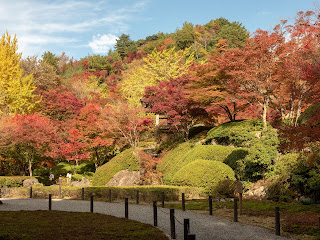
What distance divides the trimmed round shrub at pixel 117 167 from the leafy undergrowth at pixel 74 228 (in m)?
13.1

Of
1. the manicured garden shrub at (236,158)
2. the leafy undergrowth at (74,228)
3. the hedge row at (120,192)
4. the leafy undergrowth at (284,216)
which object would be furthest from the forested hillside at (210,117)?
the leafy undergrowth at (74,228)

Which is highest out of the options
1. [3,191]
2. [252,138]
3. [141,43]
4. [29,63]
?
[141,43]

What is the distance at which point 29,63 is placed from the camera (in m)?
46.2

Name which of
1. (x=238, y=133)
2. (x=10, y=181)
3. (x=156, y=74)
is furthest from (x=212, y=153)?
(x=156, y=74)

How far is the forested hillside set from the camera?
52.4ft

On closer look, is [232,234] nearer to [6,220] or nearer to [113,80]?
[6,220]

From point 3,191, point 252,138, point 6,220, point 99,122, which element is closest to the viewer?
point 6,220

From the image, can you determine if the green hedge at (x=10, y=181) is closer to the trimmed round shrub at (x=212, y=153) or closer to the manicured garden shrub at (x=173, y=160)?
the manicured garden shrub at (x=173, y=160)

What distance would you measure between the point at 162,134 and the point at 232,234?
73.8 ft

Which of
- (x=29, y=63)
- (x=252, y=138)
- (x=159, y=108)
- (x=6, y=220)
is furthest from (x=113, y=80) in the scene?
(x=6, y=220)

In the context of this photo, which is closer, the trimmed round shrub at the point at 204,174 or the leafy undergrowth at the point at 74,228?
the leafy undergrowth at the point at 74,228

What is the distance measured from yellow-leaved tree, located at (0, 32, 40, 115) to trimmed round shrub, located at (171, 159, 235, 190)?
2264 cm

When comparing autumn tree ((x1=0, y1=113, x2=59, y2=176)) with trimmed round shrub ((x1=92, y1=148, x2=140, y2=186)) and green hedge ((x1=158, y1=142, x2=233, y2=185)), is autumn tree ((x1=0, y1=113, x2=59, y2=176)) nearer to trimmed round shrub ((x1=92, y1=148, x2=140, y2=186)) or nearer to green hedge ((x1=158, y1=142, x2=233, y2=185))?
trimmed round shrub ((x1=92, y1=148, x2=140, y2=186))

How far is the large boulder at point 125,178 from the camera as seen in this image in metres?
23.1
